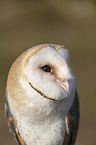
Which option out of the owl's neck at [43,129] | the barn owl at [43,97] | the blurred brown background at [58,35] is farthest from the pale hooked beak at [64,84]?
the blurred brown background at [58,35]

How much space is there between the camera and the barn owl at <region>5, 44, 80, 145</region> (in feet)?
2.16

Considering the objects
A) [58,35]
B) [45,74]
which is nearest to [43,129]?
[45,74]

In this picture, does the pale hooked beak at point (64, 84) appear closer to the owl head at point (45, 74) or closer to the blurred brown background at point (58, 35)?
the owl head at point (45, 74)

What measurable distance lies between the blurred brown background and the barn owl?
1.53m

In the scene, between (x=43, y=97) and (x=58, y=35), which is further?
(x=58, y=35)

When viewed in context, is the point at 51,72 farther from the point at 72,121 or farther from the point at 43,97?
the point at 72,121

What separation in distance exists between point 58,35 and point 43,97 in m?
1.99

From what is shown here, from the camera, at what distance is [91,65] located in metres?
2.76

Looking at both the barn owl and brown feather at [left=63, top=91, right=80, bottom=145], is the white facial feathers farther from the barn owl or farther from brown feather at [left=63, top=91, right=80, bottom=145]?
brown feather at [left=63, top=91, right=80, bottom=145]

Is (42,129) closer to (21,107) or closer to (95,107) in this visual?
(21,107)

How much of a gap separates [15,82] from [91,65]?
2.09m

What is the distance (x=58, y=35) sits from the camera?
2646mm

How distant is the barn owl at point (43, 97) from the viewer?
2.16 ft

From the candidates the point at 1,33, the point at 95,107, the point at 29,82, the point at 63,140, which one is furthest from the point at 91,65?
the point at 29,82
